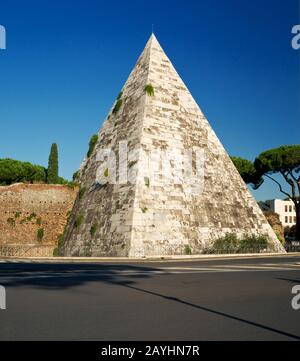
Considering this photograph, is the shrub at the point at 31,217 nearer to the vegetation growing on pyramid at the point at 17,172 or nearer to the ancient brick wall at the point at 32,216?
the ancient brick wall at the point at 32,216

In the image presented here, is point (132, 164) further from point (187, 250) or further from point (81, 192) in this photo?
point (81, 192)

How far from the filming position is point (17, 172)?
4556cm

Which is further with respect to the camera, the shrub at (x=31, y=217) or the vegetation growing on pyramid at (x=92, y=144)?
the shrub at (x=31, y=217)

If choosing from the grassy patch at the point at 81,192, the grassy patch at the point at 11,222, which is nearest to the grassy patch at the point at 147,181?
the grassy patch at the point at 81,192

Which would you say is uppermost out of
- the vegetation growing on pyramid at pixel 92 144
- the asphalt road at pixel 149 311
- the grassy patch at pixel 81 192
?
the vegetation growing on pyramid at pixel 92 144

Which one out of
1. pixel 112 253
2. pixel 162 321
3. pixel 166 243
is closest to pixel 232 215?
pixel 166 243

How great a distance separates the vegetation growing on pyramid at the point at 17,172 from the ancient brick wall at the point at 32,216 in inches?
687

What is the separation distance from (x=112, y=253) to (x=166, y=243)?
2307 mm

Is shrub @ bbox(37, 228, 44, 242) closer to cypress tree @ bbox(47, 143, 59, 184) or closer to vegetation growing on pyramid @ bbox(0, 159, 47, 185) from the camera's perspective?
cypress tree @ bbox(47, 143, 59, 184)

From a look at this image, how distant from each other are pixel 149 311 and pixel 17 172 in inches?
1676

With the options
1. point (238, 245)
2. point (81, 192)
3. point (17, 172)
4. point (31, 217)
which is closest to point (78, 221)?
point (81, 192)

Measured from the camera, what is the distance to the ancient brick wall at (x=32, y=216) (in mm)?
24125
